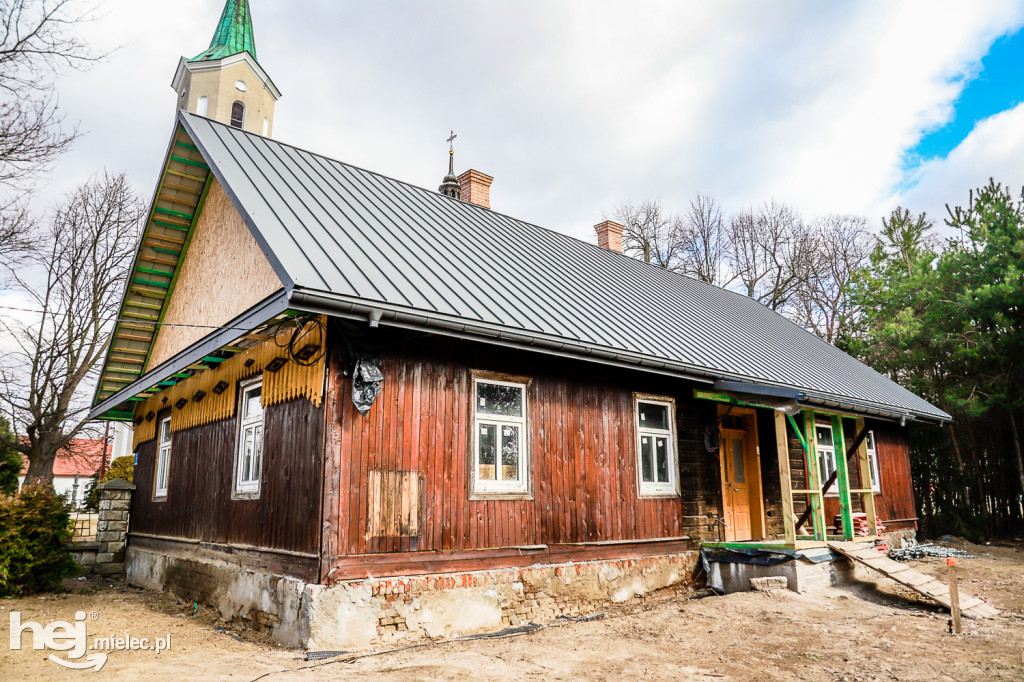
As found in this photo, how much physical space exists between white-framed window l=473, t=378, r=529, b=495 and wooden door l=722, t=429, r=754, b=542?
16.1 ft

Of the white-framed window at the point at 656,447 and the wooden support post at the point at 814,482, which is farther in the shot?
the wooden support post at the point at 814,482

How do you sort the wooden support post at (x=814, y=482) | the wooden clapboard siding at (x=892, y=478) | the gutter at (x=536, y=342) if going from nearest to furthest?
the gutter at (x=536, y=342), the wooden support post at (x=814, y=482), the wooden clapboard siding at (x=892, y=478)

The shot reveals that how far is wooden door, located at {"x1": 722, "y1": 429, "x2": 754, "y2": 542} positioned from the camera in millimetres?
12719

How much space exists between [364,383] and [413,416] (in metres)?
0.85

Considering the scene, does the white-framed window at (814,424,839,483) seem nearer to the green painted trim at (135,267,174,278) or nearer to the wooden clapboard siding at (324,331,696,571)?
the wooden clapboard siding at (324,331,696,571)

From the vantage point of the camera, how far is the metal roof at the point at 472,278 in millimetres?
8125

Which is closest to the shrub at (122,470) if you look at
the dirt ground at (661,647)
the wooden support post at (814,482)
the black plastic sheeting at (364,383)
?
the dirt ground at (661,647)

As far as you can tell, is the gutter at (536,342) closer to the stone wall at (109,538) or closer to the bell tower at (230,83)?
the stone wall at (109,538)

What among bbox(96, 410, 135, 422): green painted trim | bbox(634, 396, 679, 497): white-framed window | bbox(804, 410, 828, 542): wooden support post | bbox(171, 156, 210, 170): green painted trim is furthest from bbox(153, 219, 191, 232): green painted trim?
bbox(804, 410, 828, 542): wooden support post

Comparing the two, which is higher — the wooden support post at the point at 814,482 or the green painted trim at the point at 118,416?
the green painted trim at the point at 118,416

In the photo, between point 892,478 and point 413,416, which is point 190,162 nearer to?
point 413,416

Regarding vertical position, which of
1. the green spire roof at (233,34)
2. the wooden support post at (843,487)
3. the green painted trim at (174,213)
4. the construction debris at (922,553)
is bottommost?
the construction debris at (922,553)

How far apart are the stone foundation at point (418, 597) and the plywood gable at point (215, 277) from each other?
366 cm

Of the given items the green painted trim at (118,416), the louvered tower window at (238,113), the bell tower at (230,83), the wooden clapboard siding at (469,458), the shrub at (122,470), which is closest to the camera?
the wooden clapboard siding at (469,458)
